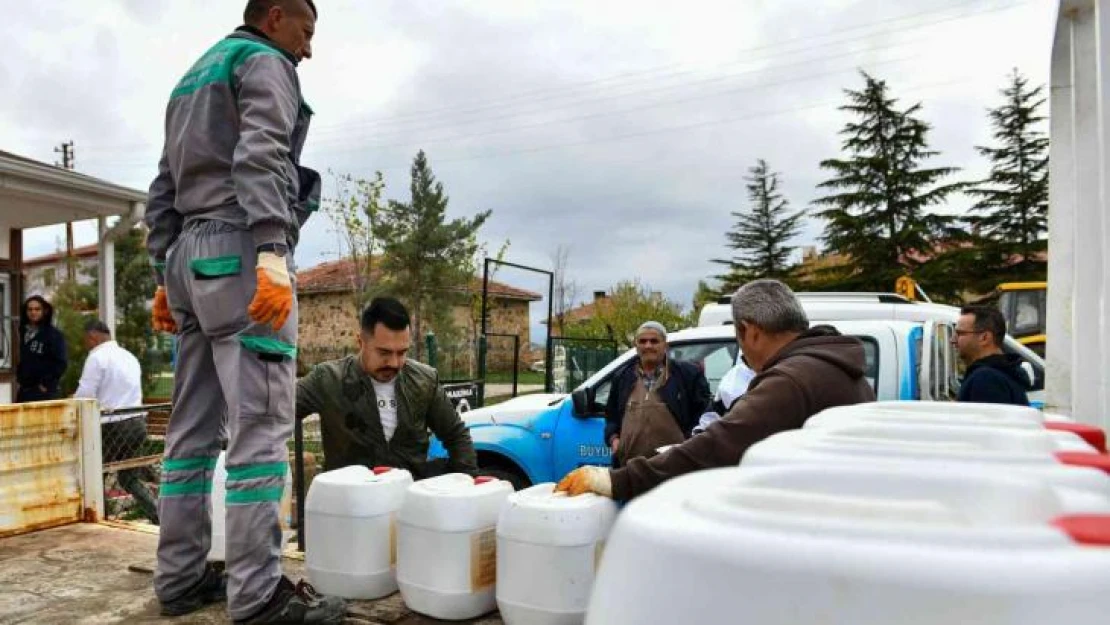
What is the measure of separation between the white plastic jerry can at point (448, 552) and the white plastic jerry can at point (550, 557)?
145 millimetres

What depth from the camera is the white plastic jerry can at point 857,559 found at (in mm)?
603

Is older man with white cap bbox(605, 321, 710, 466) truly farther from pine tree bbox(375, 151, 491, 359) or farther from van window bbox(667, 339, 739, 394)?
pine tree bbox(375, 151, 491, 359)

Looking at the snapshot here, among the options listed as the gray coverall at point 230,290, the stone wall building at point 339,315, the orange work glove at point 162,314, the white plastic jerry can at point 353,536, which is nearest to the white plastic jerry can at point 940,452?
the white plastic jerry can at point 353,536

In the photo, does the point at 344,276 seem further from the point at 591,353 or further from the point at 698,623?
the point at 698,623

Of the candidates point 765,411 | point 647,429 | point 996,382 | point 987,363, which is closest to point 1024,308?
point 987,363

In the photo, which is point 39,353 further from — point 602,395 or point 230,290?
point 230,290

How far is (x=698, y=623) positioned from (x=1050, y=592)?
268 millimetres

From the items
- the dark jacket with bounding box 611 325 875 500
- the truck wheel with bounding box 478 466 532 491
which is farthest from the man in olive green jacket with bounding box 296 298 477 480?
the truck wheel with bounding box 478 466 532 491

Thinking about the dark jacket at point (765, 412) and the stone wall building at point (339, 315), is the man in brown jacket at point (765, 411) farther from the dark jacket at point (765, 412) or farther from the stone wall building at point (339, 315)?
the stone wall building at point (339, 315)

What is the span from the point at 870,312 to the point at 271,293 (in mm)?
6377

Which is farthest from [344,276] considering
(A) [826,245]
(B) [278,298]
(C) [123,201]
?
(B) [278,298]

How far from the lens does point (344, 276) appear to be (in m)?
35.2

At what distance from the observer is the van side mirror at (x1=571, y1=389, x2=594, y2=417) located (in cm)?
563

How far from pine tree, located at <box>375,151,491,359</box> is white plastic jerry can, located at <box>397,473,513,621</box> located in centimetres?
2551
